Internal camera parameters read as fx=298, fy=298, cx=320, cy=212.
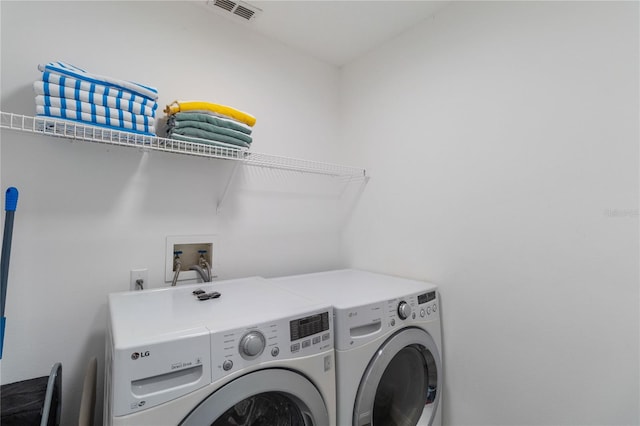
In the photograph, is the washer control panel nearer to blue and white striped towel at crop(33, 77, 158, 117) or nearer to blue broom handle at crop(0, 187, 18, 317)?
blue broom handle at crop(0, 187, 18, 317)

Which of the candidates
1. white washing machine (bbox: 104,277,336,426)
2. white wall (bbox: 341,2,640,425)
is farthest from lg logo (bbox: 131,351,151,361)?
white wall (bbox: 341,2,640,425)

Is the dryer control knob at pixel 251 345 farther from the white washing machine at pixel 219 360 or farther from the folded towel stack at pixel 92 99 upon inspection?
the folded towel stack at pixel 92 99

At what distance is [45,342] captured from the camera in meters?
1.19

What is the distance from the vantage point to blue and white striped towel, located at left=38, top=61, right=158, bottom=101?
1.04 m

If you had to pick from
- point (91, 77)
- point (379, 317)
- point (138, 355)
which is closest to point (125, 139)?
point (91, 77)

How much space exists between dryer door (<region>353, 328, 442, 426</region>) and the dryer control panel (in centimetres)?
6

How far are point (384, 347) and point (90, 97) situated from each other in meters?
1.48

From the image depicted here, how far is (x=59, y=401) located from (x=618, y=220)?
2.12m

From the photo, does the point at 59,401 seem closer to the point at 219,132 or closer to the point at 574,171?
the point at 219,132

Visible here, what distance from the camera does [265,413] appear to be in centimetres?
105

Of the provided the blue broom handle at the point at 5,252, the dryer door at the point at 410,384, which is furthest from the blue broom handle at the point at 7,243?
the dryer door at the point at 410,384

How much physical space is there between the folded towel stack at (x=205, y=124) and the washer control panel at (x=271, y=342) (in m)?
0.86

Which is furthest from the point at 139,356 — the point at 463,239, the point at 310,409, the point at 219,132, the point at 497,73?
the point at 497,73

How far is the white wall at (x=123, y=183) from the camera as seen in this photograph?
3.85 ft
